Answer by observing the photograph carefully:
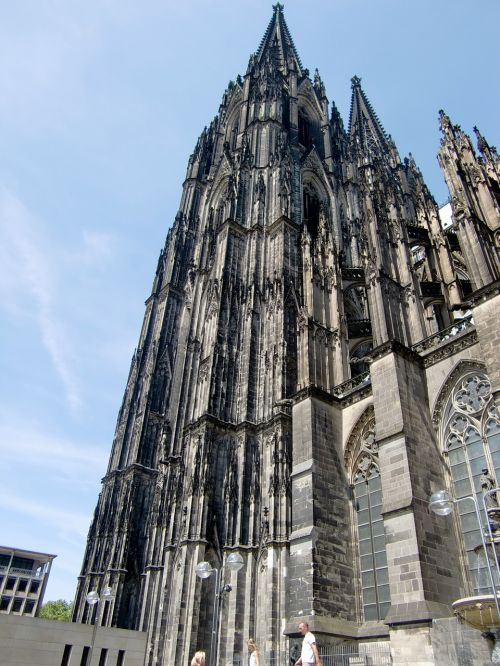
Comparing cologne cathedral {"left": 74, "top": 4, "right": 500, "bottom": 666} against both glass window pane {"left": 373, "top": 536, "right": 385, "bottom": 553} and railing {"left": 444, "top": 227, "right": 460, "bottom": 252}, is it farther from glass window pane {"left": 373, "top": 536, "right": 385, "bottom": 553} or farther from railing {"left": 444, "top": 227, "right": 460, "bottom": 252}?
railing {"left": 444, "top": 227, "right": 460, "bottom": 252}

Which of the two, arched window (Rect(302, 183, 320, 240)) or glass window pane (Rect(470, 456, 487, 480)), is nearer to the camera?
glass window pane (Rect(470, 456, 487, 480))

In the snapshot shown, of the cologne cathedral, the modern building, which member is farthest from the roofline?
the cologne cathedral

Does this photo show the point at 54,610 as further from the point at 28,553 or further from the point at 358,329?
the point at 358,329

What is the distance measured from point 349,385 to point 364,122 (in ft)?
156

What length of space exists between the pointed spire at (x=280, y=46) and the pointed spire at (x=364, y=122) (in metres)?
9.22

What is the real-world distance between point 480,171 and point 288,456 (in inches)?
514

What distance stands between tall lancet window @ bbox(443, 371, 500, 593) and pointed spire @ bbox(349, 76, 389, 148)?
41584 mm

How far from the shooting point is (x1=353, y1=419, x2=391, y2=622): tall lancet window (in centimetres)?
1414

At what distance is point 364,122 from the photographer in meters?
57.0

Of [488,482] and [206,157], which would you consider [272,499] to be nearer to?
[488,482]

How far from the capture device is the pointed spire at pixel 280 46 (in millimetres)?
48156

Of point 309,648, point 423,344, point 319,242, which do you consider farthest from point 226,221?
point 309,648

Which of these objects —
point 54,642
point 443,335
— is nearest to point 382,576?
point 443,335

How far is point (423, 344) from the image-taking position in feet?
51.9
